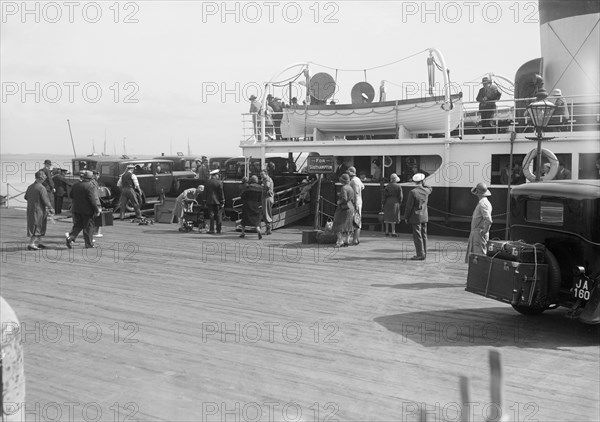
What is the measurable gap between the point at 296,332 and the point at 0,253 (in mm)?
9308

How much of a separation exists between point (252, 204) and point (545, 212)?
32.2 feet

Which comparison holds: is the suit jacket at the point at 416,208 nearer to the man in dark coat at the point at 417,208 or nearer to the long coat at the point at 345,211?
the man in dark coat at the point at 417,208

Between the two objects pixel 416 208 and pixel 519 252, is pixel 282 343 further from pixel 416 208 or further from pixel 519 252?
pixel 416 208

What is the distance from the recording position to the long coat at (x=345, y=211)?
49.0 ft

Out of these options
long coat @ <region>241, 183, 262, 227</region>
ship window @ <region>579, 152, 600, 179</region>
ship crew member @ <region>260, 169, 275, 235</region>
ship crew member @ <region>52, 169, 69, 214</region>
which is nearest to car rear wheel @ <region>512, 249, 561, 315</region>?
ship window @ <region>579, 152, 600, 179</region>

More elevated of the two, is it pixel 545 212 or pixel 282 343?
pixel 545 212

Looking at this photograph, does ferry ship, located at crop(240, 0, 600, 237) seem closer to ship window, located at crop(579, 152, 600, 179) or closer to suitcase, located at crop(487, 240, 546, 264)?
ship window, located at crop(579, 152, 600, 179)

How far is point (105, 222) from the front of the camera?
18656mm

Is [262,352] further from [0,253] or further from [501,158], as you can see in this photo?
[501,158]

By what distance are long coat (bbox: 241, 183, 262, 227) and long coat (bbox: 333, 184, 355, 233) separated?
2.53m

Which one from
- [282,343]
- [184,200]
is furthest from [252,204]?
[282,343]

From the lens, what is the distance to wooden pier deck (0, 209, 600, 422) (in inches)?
231

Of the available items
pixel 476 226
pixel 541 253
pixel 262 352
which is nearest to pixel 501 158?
pixel 476 226

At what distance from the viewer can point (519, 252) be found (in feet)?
26.2
